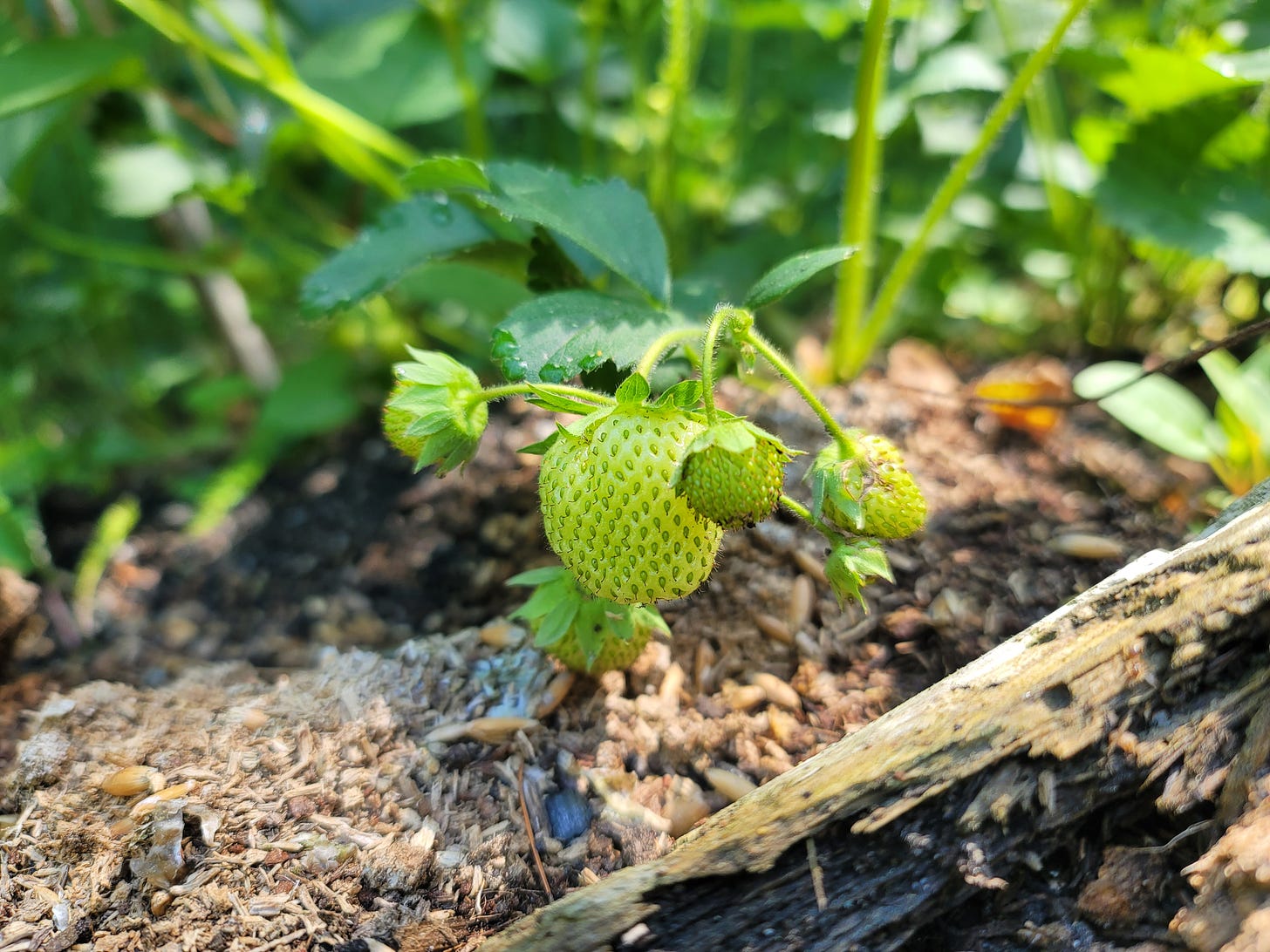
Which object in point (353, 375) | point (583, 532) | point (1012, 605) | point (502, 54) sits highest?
point (502, 54)

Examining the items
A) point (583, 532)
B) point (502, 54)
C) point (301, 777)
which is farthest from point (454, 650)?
point (502, 54)

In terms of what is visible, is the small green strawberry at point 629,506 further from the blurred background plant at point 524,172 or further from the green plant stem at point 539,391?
the blurred background plant at point 524,172

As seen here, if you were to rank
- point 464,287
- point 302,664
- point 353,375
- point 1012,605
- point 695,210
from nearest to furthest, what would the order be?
point 1012,605, point 302,664, point 464,287, point 353,375, point 695,210

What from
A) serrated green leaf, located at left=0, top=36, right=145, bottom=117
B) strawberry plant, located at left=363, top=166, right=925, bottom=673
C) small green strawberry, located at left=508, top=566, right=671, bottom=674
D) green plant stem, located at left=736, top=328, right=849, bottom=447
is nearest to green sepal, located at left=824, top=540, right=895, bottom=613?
strawberry plant, located at left=363, top=166, right=925, bottom=673

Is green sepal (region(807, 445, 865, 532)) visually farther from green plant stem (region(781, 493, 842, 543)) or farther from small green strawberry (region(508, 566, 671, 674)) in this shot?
small green strawberry (region(508, 566, 671, 674))

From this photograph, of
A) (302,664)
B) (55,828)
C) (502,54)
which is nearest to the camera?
(55,828)

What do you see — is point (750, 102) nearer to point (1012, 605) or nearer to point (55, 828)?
point (1012, 605)

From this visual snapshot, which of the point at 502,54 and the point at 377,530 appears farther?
the point at 502,54
